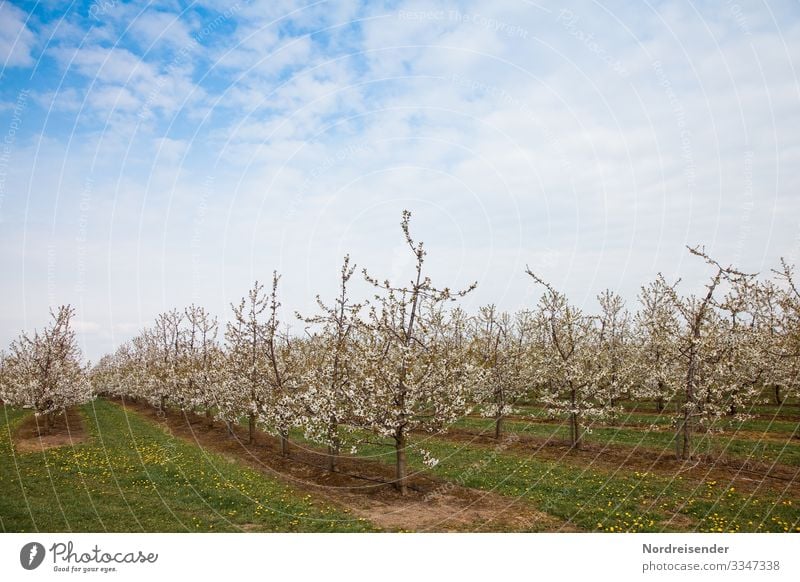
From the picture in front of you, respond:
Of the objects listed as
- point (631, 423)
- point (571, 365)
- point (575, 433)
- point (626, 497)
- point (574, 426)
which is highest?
point (571, 365)

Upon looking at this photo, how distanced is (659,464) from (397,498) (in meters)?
12.9

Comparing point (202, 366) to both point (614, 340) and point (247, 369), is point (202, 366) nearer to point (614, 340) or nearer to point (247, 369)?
point (247, 369)

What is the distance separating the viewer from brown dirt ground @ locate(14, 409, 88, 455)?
29.4 metres

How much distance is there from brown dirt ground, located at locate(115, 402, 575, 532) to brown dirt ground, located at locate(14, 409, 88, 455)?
13.4 metres

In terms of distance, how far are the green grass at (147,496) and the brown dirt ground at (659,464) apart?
530 inches

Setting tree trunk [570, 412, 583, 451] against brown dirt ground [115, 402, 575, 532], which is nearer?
brown dirt ground [115, 402, 575, 532]

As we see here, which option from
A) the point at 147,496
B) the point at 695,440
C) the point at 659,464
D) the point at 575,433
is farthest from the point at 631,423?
the point at 147,496

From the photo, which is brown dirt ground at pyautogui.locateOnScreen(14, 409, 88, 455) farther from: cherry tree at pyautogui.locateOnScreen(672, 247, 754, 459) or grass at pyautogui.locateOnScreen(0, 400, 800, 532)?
cherry tree at pyautogui.locateOnScreen(672, 247, 754, 459)

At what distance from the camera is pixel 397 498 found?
16.6 m

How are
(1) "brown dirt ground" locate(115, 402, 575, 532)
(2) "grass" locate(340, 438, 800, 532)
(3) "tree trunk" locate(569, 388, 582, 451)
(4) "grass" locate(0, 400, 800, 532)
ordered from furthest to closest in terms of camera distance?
(3) "tree trunk" locate(569, 388, 582, 451)
(1) "brown dirt ground" locate(115, 402, 575, 532)
(4) "grass" locate(0, 400, 800, 532)
(2) "grass" locate(340, 438, 800, 532)

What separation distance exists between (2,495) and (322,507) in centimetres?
1205

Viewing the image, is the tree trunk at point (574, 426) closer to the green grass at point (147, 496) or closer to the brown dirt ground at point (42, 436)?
the green grass at point (147, 496)

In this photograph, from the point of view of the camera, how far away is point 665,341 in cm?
2147

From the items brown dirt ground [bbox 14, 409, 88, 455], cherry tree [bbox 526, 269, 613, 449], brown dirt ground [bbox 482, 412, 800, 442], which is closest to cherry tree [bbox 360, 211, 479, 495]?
cherry tree [bbox 526, 269, 613, 449]
